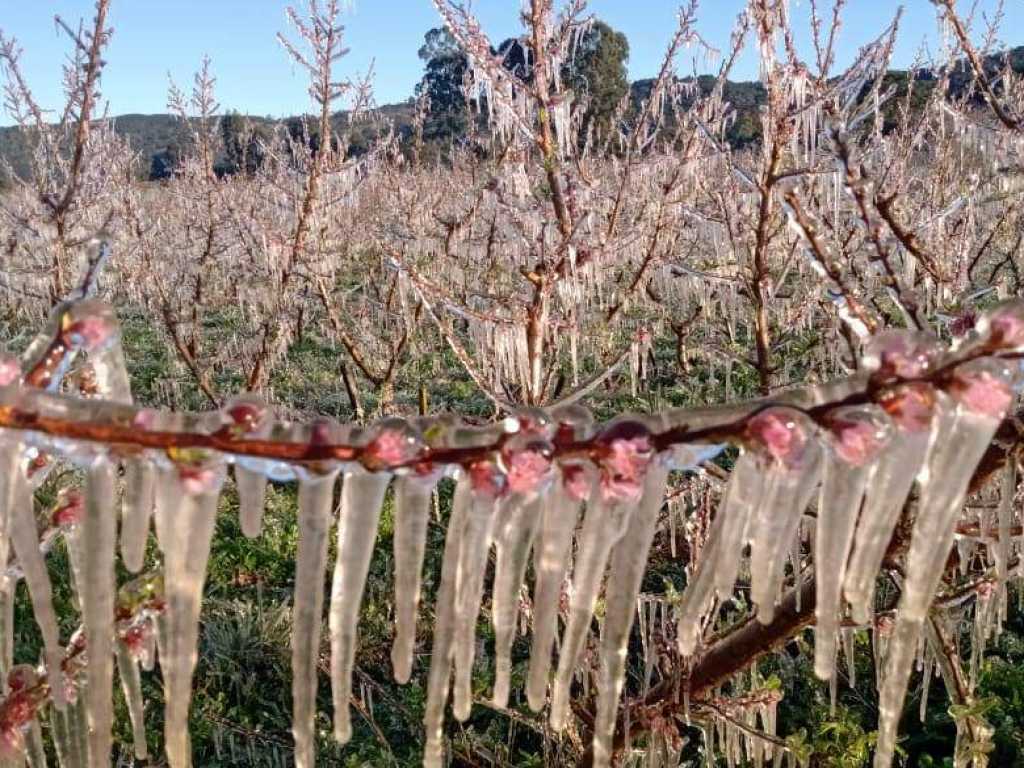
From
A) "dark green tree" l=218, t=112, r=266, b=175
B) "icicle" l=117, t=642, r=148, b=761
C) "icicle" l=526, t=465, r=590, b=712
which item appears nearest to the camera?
"icicle" l=526, t=465, r=590, b=712

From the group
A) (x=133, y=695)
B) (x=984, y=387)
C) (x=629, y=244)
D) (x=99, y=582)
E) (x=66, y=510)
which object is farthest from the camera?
(x=629, y=244)

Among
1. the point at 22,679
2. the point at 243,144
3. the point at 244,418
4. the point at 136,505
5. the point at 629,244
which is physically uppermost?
the point at 243,144

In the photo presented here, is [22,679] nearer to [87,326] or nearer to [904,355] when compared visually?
[87,326]

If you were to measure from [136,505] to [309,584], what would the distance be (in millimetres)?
188

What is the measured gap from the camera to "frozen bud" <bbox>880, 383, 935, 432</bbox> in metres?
0.69

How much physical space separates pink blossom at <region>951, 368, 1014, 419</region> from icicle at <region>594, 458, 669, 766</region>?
0.26m

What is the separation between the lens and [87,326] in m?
0.83

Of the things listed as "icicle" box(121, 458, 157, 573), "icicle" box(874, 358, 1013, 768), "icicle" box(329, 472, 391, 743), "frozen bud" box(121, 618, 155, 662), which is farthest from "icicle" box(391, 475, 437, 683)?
"frozen bud" box(121, 618, 155, 662)

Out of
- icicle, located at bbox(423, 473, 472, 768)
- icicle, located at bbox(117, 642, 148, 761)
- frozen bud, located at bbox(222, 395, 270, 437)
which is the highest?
frozen bud, located at bbox(222, 395, 270, 437)

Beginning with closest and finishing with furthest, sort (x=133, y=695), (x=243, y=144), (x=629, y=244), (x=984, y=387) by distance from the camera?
(x=984, y=387)
(x=133, y=695)
(x=629, y=244)
(x=243, y=144)

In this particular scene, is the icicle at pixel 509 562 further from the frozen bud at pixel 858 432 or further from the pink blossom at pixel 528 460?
the frozen bud at pixel 858 432

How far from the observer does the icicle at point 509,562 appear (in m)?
0.79

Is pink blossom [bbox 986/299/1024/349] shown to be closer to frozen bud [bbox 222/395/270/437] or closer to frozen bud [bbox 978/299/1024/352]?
frozen bud [bbox 978/299/1024/352]

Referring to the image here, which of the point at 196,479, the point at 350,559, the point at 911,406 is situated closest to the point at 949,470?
the point at 911,406
